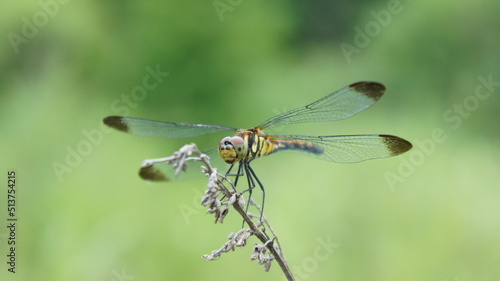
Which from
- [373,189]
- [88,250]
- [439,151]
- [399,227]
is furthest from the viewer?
[439,151]

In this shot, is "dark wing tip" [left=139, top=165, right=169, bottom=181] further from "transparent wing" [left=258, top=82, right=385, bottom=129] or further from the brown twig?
the brown twig

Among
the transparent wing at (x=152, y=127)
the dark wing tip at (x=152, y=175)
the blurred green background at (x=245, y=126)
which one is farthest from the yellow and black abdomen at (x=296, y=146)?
the blurred green background at (x=245, y=126)

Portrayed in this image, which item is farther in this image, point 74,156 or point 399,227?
point 74,156

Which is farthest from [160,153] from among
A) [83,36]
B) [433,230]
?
[433,230]

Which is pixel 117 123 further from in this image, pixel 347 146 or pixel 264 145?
pixel 347 146

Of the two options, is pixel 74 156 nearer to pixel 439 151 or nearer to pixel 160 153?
pixel 160 153

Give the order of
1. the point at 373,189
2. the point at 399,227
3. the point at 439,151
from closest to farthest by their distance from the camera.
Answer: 1. the point at 399,227
2. the point at 373,189
3. the point at 439,151

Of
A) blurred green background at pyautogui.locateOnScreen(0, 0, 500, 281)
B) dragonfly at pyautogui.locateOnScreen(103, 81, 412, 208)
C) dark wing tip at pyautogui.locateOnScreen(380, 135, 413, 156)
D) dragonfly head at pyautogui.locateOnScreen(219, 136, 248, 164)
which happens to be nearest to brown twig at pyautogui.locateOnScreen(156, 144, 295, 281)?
dragonfly head at pyautogui.locateOnScreen(219, 136, 248, 164)
